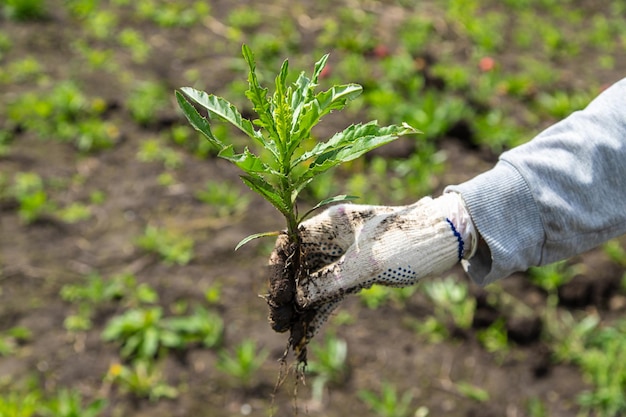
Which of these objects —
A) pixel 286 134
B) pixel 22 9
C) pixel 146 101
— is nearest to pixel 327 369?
pixel 286 134

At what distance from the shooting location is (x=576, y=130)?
205 centimetres

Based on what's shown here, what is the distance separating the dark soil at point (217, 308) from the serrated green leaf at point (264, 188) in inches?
53.6

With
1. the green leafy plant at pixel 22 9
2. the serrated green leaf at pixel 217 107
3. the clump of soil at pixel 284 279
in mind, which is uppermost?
the serrated green leaf at pixel 217 107

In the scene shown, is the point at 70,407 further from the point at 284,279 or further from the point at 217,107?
the point at 217,107

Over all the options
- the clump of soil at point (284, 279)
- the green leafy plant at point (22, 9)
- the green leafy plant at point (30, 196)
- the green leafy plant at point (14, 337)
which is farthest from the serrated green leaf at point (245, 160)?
the green leafy plant at point (22, 9)

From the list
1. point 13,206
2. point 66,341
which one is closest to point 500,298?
point 66,341

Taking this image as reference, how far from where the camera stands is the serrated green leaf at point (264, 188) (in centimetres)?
181

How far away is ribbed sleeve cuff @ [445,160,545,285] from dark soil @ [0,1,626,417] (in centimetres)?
136

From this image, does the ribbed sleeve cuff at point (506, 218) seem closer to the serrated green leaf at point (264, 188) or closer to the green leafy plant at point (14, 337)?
the serrated green leaf at point (264, 188)

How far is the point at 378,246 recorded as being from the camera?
202 cm

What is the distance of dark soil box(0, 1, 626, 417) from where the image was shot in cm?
313

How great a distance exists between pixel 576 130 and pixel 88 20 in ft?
16.5

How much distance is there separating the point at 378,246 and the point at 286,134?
1.59 ft

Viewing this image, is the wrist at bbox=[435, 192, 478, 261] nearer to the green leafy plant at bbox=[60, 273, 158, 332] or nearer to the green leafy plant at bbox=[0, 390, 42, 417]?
the green leafy plant at bbox=[60, 273, 158, 332]
